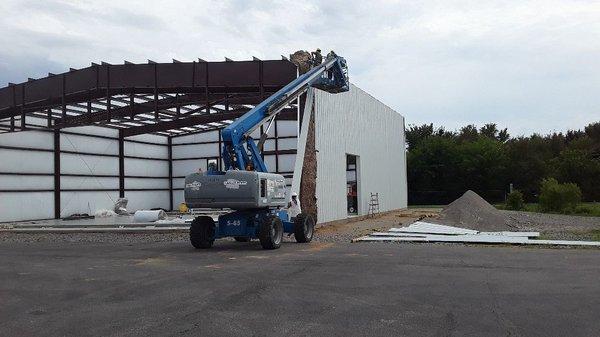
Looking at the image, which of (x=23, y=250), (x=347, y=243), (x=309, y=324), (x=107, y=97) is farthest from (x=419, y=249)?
(x=107, y=97)

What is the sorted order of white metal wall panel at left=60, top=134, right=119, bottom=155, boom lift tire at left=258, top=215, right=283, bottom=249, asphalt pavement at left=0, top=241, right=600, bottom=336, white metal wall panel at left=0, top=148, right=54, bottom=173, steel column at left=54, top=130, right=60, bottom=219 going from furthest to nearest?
white metal wall panel at left=60, top=134, right=119, bottom=155 < steel column at left=54, top=130, right=60, bottom=219 < white metal wall panel at left=0, top=148, right=54, bottom=173 < boom lift tire at left=258, top=215, right=283, bottom=249 < asphalt pavement at left=0, top=241, right=600, bottom=336

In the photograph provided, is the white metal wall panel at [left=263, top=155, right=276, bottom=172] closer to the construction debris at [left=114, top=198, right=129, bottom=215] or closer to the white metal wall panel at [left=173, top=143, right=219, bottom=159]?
the white metal wall panel at [left=173, top=143, right=219, bottom=159]

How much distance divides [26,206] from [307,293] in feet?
88.9

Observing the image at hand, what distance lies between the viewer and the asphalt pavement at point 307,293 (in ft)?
23.7

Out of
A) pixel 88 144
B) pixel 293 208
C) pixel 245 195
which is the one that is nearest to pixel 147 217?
pixel 293 208

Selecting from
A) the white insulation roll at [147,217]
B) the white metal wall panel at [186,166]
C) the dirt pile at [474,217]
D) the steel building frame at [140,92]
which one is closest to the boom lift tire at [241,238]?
the steel building frame at [140,92]

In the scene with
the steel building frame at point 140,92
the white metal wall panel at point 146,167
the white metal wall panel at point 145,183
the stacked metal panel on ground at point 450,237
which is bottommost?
the stacked metal panel on ground at point 450,237

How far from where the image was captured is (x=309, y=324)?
24.1ft

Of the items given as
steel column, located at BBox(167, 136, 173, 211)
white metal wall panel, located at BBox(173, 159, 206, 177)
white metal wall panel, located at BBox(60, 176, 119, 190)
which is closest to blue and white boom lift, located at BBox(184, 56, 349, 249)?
white metal wall panel, located at BBox(60, 176, 119, 190)

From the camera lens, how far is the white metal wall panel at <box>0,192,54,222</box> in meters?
30.5

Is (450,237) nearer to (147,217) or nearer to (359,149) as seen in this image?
(359,149)

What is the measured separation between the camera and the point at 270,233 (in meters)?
16.1

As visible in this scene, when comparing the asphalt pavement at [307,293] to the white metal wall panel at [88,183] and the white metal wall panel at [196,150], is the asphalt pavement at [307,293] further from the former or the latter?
the white metal wall panel at [196,150]

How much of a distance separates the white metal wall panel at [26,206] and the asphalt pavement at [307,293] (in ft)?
55.2
